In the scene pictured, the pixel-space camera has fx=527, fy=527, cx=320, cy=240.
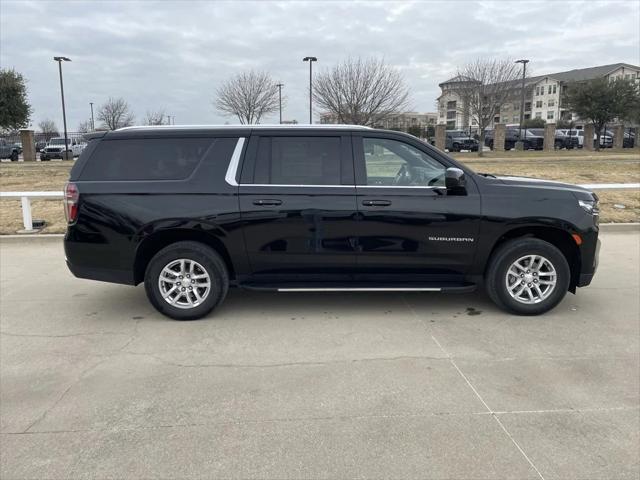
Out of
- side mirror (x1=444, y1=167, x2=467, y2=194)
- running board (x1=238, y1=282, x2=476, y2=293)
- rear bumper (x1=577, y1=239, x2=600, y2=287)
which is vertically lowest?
running board (x1=238, y1=282, x2=476, y2=293)

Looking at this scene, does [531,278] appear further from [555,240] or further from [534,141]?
[534,141]

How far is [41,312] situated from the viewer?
17.7ft

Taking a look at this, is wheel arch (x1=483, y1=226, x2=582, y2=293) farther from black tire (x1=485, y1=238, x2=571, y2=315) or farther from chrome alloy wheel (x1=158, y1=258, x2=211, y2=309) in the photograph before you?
chrome alloy wheel (x1=158, y1=258, x2=211, y2=309)

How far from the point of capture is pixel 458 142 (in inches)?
1620

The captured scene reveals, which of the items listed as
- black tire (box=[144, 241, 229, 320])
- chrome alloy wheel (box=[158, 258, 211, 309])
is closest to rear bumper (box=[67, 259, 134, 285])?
black tire (box=[144, 241, 229, 320])

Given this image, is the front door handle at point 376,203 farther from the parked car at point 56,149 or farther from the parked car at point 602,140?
the parked car at point 602,140

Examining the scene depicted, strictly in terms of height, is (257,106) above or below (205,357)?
above

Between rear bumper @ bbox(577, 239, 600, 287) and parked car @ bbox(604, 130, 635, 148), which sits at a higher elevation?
parked car @ bbox(604, 130, 635, 148)

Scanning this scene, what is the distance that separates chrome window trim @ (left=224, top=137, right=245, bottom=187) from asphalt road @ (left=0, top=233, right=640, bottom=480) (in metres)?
1.35

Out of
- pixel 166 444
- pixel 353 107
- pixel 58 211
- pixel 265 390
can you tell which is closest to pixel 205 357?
pixel 265 390

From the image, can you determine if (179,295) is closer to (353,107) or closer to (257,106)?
(353,107)

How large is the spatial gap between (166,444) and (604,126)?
50.1 m

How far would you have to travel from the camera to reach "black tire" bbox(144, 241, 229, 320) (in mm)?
4965

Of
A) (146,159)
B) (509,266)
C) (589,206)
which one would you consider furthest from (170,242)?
(589,206)
